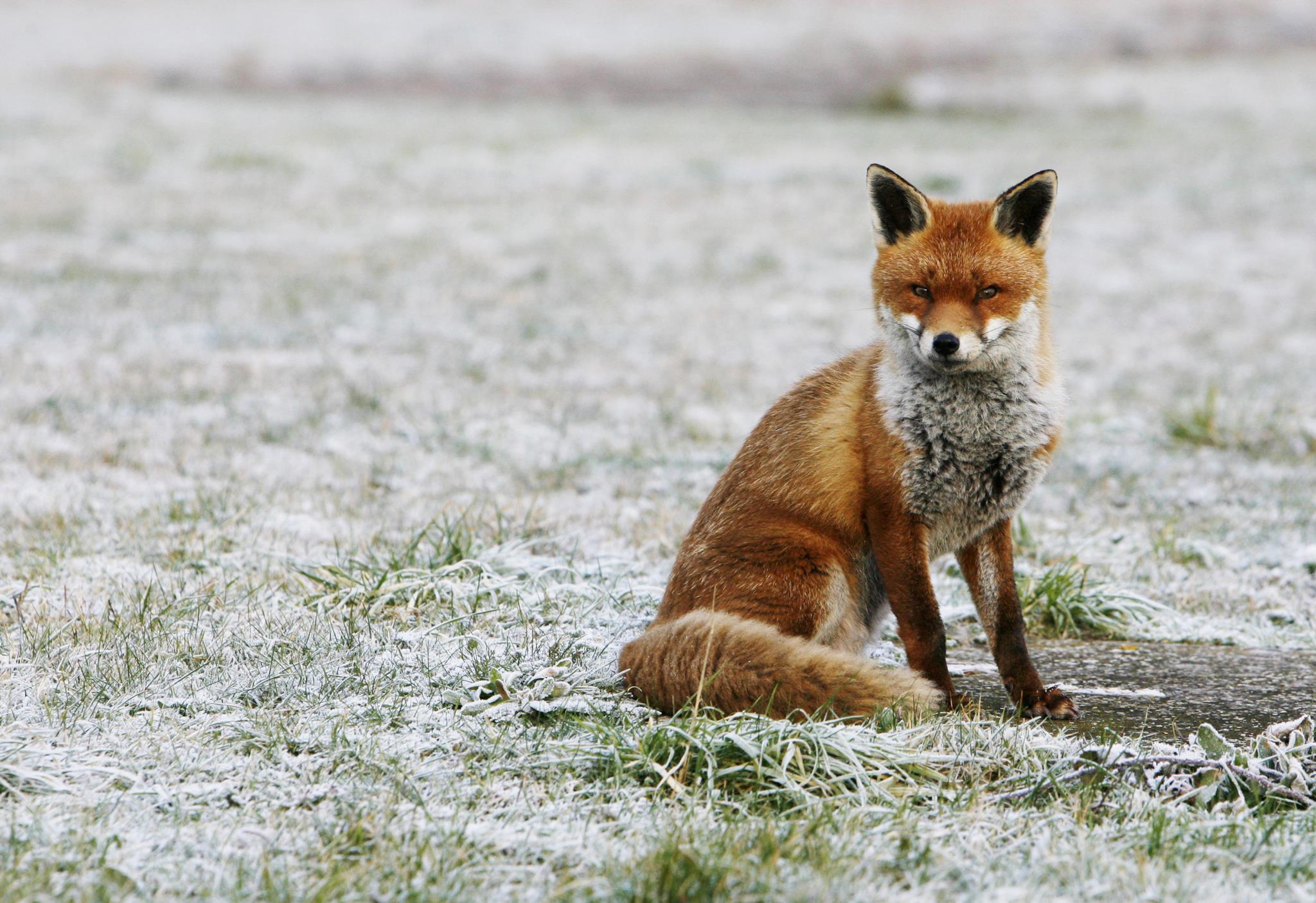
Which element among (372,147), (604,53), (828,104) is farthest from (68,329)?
(604,53)

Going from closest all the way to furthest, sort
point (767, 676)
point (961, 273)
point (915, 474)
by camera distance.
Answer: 1. point (767, 676)
2. point (961, 273)
3. point (915, 474)

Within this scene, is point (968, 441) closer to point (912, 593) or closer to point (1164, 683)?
point (912, 593)

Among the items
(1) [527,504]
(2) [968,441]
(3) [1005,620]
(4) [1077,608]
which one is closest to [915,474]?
(2) [968,441]

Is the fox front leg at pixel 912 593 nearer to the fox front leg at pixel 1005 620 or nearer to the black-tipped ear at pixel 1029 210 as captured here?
the fox front leg at pixel 1005 620

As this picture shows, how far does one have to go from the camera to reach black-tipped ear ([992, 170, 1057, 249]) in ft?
12.6

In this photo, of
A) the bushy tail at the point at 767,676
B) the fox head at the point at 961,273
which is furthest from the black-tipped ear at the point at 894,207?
the bushy tail at the point at 767,676

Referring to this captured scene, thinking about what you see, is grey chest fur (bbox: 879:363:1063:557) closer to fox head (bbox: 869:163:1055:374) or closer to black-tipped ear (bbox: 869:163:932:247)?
fox head (bbox: 869:163:1055:374)

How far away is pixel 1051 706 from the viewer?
3840 mm

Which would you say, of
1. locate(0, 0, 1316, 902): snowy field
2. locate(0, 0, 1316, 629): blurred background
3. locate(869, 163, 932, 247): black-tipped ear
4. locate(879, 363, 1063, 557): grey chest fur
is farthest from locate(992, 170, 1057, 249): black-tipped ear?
locate(0, 0, 1316, 629): blurred background

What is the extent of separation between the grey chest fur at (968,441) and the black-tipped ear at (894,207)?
45 centimetres

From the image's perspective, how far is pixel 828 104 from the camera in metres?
31.6

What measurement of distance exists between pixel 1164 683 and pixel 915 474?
1.20 m

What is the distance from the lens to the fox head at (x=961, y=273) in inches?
146

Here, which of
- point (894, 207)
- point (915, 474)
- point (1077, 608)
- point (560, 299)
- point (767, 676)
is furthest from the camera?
point (560, 299)
